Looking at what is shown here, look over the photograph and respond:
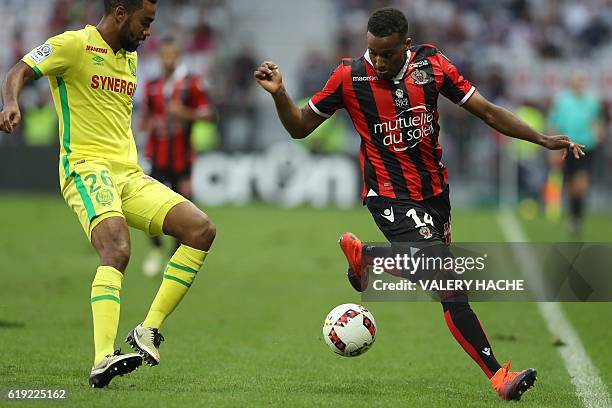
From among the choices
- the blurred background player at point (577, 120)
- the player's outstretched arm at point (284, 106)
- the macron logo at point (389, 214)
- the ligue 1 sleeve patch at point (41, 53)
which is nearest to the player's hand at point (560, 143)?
the macron logo at point (389, 214)

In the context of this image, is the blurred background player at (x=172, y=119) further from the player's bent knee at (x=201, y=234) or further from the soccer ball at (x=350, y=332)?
the soccer ball at (x=350, y=332)

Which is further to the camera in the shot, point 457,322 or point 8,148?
point 8,148

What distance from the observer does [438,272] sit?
6.21 metres

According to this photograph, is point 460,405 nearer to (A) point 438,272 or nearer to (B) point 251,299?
(A) point 438,272

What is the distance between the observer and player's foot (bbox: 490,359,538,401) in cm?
592

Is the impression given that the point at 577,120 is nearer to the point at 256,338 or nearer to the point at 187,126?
the point at 187,126

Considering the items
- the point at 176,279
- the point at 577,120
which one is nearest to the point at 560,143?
the point at 176,279

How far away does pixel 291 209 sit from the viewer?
20.6 metres

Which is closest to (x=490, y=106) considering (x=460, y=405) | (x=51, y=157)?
(x=460, y=405)

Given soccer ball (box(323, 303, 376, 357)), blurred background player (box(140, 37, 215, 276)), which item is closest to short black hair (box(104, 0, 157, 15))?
Result: soccer ball (box(323, 303, 376, 357))

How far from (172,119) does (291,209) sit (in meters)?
8.14

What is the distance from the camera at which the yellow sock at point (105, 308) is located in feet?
19.6

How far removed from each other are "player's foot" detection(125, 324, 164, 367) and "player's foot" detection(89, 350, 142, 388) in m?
0.43

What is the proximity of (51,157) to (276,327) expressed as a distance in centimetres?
1381
